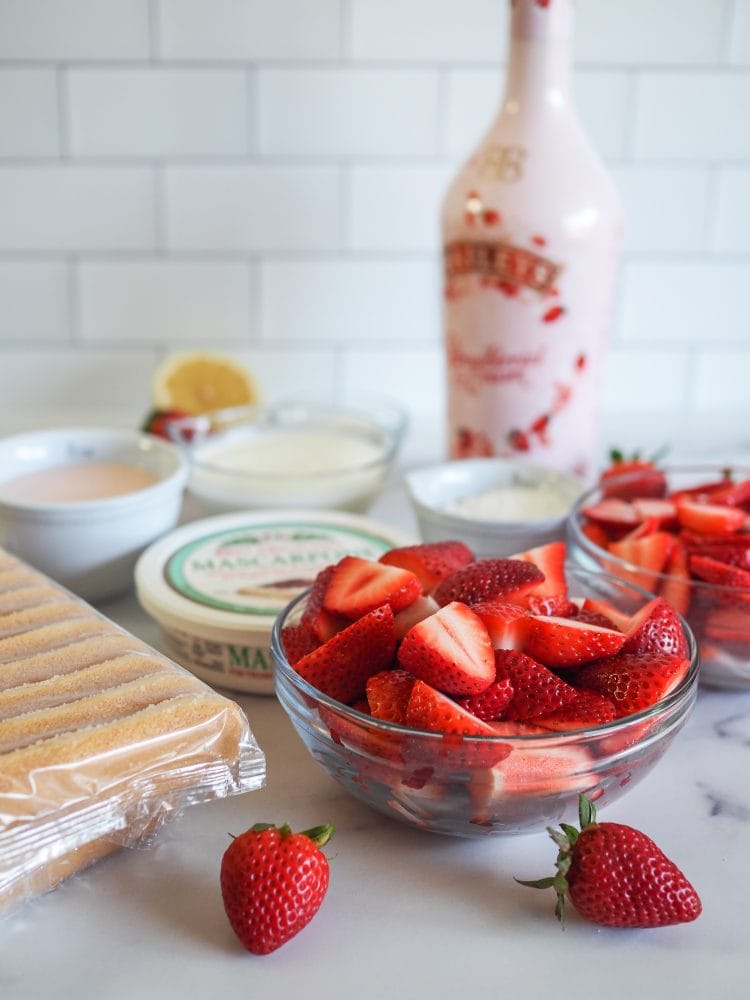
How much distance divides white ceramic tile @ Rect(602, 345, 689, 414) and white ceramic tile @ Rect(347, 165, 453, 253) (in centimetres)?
32

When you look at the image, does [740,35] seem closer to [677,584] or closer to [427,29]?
[427,29]

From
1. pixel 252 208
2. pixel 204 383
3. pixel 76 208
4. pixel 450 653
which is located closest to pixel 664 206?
pixel 252 208

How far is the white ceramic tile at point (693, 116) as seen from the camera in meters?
1.31

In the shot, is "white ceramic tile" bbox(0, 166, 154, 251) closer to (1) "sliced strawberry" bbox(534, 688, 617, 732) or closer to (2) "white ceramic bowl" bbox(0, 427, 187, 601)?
(2) "white ceramic bowl" bbox(0, 427, 187, 601)

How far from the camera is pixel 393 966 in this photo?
0.52 metres

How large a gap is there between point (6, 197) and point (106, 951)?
105 centimetres

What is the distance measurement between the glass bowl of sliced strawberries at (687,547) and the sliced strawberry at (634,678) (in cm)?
16

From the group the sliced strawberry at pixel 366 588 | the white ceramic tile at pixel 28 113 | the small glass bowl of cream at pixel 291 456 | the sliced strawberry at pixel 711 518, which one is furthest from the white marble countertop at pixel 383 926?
the white ceramic tile at pixel 28 113

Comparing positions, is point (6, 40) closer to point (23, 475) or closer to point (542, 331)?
point (23, 475)

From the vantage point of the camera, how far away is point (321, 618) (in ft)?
2.11

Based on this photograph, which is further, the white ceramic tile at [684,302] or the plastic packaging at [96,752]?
the white ceramic tile at [684,302]

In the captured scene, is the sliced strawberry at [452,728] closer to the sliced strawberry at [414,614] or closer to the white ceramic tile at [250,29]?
the sliced strawberry at [414,614]

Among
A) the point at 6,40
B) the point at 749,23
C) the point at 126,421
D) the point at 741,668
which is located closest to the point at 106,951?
the point at 741,668

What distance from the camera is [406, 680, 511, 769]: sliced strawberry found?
0.53 m
